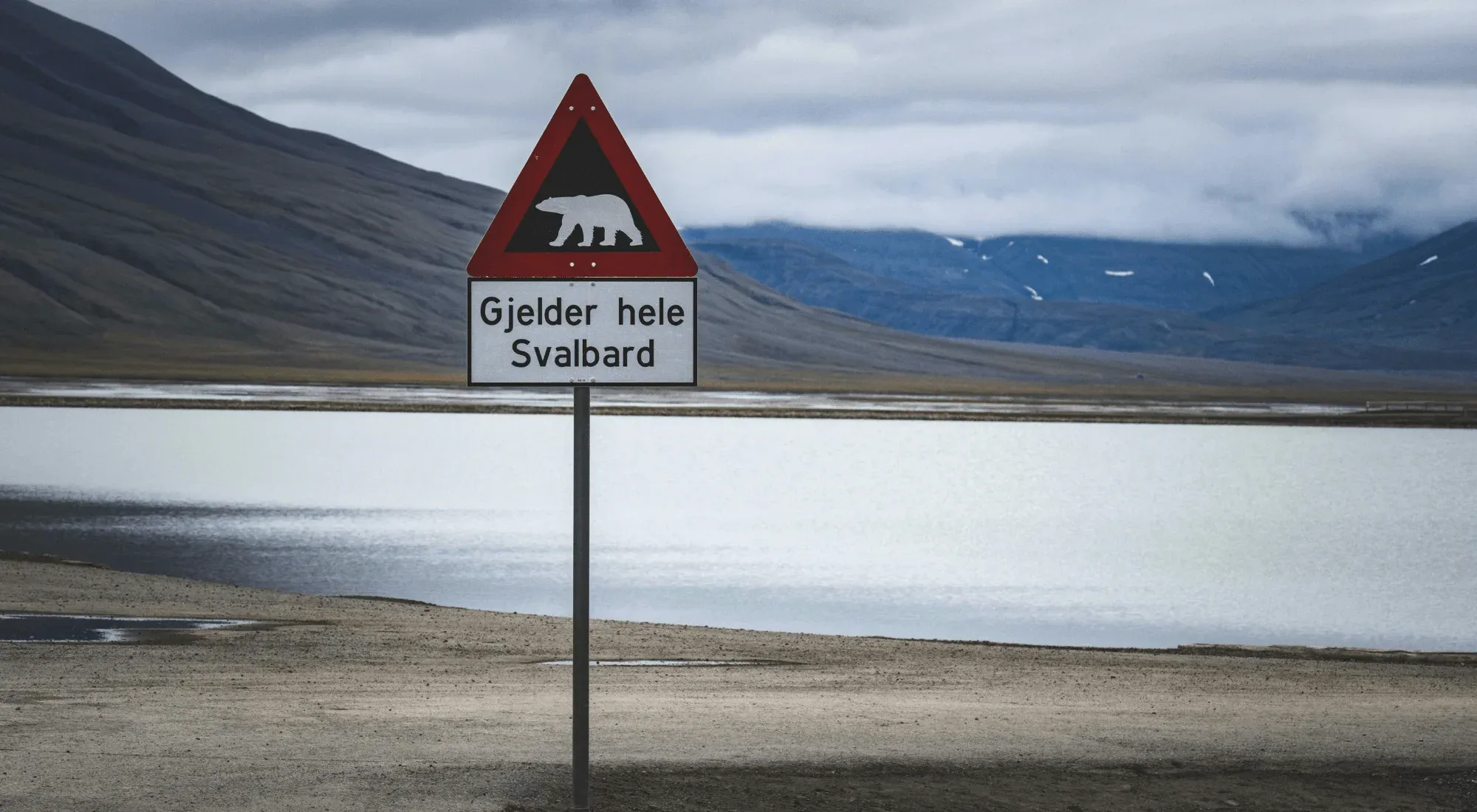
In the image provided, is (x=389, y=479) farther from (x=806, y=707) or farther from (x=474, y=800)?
(x=474, y=800)

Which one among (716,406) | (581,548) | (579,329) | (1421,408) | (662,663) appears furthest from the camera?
(1421,408)

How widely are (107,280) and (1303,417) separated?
444 feet

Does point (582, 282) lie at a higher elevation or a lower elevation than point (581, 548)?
higher

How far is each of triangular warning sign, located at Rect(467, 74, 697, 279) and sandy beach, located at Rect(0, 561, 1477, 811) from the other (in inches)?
100

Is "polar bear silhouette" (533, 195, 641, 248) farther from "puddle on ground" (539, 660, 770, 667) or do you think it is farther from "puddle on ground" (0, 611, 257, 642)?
"puddle on ground" (0, 611, 257, 642)

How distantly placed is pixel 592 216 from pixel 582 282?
0.28 m

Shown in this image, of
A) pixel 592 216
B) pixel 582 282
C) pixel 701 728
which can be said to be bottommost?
pixel 701 728

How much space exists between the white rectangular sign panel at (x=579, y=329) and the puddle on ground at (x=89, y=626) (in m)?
9.44

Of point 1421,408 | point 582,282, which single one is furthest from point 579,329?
point 1421,408

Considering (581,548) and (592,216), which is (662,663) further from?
(592,216)

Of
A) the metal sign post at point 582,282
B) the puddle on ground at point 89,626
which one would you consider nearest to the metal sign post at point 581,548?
the metal sign post at point 582,282

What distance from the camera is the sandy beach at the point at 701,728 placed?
805 cm

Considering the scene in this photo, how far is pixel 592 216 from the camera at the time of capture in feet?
22.1

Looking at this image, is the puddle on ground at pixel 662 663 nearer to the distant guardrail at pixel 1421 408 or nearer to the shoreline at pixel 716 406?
the shoreline at pixel 716 406
